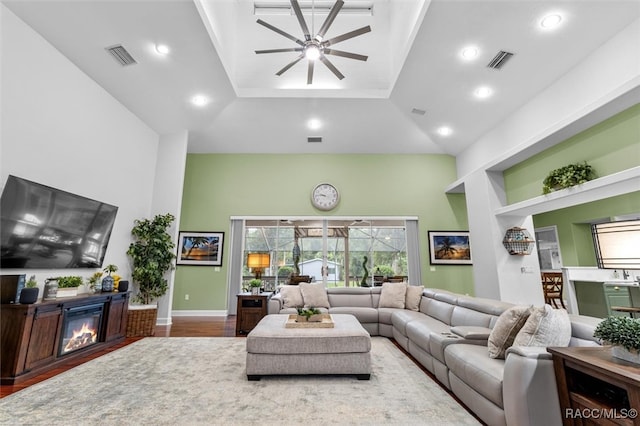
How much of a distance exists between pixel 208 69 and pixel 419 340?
5.33 m

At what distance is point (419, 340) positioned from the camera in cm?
330

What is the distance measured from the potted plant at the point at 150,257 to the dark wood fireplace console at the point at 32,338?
1.46 meters

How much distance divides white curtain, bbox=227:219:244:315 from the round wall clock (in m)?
1.96

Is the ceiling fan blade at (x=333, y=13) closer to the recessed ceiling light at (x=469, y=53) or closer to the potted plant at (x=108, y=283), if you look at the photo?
the recessed ceiling light at (x=469, y=53)

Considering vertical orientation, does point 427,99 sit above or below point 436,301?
above

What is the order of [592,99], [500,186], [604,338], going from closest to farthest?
[604,338] → [592,99] → [500,186]

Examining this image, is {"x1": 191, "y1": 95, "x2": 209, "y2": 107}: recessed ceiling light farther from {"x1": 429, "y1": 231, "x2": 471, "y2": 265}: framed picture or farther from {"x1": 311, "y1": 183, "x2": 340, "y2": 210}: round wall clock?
{"x1": 429, "y1": 231, "x2": 471, "y2": 265}: framed picture

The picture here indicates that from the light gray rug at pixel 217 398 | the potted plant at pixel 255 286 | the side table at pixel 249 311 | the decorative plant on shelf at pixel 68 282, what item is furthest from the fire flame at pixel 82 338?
the potted plant at pixel 255 286

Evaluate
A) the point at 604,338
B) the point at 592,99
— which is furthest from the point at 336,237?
the point at 604,338

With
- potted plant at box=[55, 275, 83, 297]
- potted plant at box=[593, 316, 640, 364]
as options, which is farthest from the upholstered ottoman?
potted plant at box=[55, 275, 83, 297]

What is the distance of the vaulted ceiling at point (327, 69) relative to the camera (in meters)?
3.57

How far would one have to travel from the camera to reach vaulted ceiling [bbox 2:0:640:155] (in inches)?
140

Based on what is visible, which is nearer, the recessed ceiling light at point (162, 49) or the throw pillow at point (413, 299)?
the recessed ceiling light at point (162, 49)

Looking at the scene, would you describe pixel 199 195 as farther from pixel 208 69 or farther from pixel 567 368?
pixel 567 368
